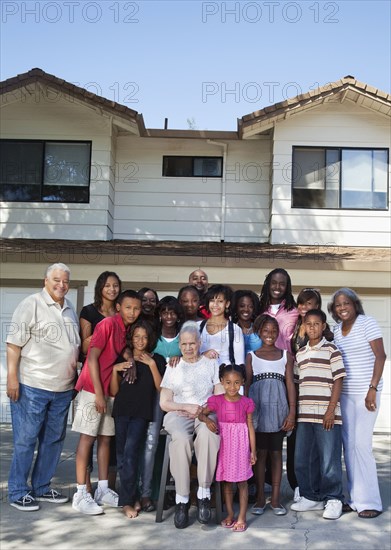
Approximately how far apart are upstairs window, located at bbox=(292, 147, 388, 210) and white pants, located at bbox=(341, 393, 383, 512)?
21.8 feet

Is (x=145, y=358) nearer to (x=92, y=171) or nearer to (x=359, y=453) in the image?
(x=359, y=453)

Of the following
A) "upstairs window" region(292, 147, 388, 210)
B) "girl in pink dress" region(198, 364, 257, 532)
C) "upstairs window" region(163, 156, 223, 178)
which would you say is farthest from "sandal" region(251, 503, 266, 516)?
"upstairs window" region(163, 156, 223, 178)

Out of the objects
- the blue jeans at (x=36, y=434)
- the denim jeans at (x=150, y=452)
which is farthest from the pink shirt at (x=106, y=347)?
the denim jeans at (x=150, y=452)

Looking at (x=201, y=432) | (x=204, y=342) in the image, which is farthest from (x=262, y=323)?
(x=201, y=432)

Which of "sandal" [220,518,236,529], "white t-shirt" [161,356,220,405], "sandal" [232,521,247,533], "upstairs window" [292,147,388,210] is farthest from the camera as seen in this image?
"upstairs window" [292,147,388,210]

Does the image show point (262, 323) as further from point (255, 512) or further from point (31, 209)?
point (31, 209)

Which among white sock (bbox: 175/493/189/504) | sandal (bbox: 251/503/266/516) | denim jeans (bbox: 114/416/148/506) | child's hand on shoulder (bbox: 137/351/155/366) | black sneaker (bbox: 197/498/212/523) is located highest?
child's hand on shoulder (bbox: 137/351/155/366)

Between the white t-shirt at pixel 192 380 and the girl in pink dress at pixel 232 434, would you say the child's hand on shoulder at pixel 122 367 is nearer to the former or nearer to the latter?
the white t-shirt at pixel 192 380

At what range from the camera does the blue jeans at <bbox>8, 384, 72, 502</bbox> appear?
5.97 meters

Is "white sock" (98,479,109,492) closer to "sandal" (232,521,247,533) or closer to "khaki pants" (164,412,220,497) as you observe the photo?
"khaki pants" (164,412,220,497)

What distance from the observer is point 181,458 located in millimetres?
5570

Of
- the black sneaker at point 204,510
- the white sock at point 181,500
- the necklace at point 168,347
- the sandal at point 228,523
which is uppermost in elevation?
the necklace at point 168,347

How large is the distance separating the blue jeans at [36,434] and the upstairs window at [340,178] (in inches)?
284

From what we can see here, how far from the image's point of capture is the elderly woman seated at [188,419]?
5.52 metres
